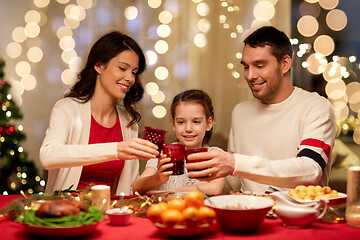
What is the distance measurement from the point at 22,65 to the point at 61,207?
3.79 m

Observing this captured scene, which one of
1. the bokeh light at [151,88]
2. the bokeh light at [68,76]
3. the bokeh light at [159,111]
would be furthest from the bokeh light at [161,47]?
the bokeh light at [68,76]

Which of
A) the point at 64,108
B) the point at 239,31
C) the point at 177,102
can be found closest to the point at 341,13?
the point at 239,31

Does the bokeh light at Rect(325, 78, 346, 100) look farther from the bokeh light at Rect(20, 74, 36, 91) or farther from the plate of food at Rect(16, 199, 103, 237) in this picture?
the plate of food at Rect(16, 199, 103, 237)

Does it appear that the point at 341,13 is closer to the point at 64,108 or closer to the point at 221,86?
the point at 221,86

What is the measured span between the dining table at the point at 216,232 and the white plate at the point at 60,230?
5 cm

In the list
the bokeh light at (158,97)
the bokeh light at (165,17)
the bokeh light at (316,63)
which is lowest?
the bokeh light at (158,97)

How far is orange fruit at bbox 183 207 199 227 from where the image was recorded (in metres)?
1.43

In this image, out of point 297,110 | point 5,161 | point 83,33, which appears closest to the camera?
point 297,110

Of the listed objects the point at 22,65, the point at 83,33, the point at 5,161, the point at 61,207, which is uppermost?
the point at 83,33

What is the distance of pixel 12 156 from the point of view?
4430mm

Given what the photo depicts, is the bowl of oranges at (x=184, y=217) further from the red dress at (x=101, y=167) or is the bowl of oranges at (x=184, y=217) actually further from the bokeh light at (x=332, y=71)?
the bokeh light at (x=332, y=71)

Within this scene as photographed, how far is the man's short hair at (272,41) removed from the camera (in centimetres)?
272

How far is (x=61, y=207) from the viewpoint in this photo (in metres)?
1.50

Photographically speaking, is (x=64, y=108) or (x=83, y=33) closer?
(x=64, y=108)
